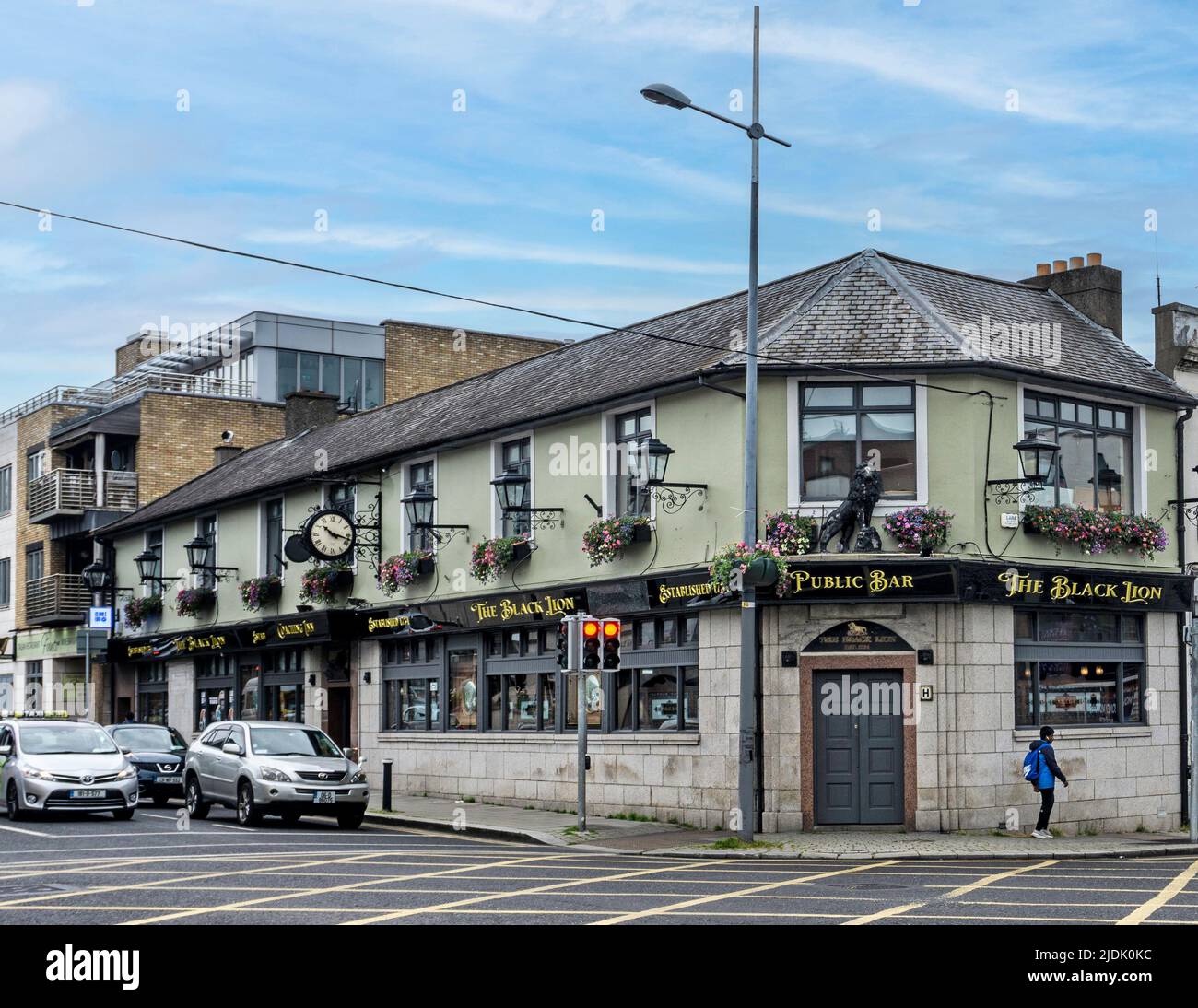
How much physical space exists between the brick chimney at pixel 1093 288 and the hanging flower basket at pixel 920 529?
701 cm

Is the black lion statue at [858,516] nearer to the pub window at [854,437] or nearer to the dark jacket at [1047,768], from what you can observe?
the pub window at [854,437]

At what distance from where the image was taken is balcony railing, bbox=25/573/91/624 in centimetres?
4681

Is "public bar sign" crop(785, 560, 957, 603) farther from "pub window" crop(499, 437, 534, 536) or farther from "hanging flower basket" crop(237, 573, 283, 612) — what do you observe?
"hanging flower basket" crop(237, 573, 283, 612)

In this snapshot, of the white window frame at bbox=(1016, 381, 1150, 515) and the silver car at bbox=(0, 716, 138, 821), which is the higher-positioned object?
the white window frame at bbox=(1016, 381, 1150, 515)

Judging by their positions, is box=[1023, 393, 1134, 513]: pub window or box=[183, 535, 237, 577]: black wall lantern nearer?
box=[1023, 393, 1134, 513]: pub window

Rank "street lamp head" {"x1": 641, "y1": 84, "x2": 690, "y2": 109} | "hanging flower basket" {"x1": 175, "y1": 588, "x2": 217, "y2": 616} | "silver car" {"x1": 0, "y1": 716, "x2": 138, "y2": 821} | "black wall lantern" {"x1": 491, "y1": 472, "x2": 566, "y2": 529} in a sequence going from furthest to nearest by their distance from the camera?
"hanging flower basket" {"x1": 175, "y1": 588, "x2": 217, "y2": 616}
"black wall lantern" {"x1": 491, "y1": 472, "x2": 566, "y2": 529}
"silver car" {"x1": 0, "y1": 716, "x2": 138, "y2": 821}
"street lamp head" {"x1": 641, "y1": 84, "x2": 690, "y2": 109}

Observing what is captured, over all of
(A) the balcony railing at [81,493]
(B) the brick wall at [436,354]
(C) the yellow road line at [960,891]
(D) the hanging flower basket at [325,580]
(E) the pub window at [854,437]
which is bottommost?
(C) the yellow road line at [960,891]

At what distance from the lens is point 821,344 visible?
22.6 metres

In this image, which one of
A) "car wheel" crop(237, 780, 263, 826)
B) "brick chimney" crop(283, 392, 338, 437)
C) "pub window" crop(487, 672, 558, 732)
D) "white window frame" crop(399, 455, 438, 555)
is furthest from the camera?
"brick chimney" crop(283, 392, 338, 437)

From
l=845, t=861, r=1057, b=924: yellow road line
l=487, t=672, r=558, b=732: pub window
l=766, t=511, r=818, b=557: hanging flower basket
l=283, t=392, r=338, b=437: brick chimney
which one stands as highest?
l=283, t=392, r=338, b=437: brick chimney

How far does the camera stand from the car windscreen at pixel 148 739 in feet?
95.8

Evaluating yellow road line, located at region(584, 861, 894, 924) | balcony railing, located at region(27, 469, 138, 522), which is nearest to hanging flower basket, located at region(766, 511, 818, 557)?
yellow road line, located at region(584, 861, 894, 924)

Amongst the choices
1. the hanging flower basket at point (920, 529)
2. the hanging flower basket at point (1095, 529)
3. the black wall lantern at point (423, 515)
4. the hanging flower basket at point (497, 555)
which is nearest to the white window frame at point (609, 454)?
the hanging flower basket at point (497, 555)

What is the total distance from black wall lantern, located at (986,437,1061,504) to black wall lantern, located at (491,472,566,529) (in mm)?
7190
